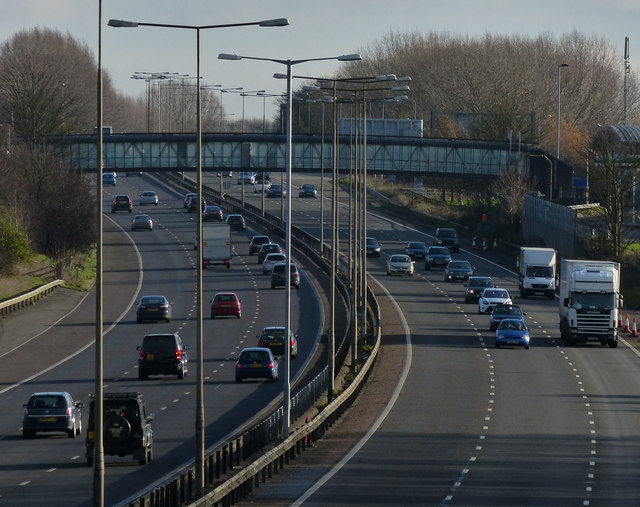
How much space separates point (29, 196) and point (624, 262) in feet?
134

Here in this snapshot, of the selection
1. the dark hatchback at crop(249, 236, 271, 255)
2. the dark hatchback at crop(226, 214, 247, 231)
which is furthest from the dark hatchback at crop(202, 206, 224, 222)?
the dark hatchback at crop(249, 236, 271, 255)

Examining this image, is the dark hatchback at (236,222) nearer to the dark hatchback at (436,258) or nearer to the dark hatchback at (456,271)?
the dark hatchback at (436,258)

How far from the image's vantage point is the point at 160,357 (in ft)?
194

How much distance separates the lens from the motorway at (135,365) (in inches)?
1455

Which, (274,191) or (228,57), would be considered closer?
(228,57)

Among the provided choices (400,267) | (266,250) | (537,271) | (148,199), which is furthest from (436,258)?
(148,199)

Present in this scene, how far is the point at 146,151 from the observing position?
15250cm

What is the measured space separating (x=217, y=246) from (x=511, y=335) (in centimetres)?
4426

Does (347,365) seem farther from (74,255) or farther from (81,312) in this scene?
(74,255)

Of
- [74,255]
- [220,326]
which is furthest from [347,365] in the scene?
[74,255]

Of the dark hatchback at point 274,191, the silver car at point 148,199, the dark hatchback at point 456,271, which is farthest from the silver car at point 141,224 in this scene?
the dark hatchback at point 456,271

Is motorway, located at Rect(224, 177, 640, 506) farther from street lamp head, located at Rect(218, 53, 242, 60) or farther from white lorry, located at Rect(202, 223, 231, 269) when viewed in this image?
white lorry, located at Rect(202, 223, 231, 269)

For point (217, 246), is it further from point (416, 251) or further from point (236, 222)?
point (236, 222)

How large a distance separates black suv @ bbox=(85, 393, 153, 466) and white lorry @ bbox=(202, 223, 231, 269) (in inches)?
2736
